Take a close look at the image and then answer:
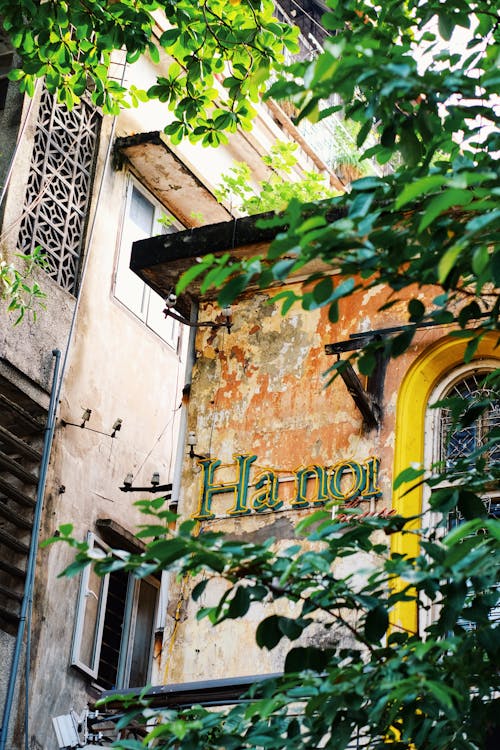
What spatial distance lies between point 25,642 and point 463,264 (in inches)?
290

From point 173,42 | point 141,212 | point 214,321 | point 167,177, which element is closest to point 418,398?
point 214,321

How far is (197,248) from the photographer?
11078 mm

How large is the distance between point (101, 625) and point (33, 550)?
1277 mm

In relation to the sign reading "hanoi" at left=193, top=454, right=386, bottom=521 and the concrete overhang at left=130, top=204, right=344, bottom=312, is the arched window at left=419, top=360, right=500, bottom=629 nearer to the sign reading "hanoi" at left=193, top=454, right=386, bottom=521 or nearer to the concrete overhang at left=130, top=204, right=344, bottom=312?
the sign reading "hanoi" at left=193, top=454, right=386, bottom=521

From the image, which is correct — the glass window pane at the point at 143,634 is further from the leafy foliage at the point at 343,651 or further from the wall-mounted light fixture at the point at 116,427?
the leafy foliage at the point at 343,651

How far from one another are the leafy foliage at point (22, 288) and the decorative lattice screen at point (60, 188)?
324 mm

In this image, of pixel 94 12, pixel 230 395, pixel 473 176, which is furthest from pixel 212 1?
pixel 473 176

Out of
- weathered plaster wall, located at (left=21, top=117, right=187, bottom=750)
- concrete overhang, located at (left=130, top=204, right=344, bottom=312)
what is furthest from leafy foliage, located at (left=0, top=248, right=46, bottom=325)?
concrete overhang, located at (left=130, top=204, right=344, bottom=312)

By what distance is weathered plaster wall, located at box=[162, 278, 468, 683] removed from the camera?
990 centimetres

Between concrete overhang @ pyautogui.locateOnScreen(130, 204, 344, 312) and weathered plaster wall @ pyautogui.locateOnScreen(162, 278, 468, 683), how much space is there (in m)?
0.41

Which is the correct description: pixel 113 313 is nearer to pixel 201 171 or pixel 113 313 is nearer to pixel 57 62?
pixel 201 171

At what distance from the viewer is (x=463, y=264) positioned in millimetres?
5652

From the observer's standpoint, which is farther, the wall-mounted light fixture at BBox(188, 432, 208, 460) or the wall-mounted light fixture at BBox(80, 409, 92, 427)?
the wall-mounted light fixture at BBox(80, 409, 92, 427)

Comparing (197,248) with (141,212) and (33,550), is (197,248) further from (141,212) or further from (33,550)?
(141,212)
